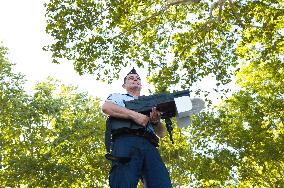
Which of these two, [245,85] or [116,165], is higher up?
[245,85]

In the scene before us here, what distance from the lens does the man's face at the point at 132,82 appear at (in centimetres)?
403

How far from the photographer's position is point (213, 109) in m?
23.7

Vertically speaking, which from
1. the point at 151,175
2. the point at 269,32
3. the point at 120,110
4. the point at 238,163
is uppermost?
the point at 269,32

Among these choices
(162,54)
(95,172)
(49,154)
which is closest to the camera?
(162,54)

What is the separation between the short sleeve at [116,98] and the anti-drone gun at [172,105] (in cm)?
11

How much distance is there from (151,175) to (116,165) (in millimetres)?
350

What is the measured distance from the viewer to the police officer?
10.8 ft

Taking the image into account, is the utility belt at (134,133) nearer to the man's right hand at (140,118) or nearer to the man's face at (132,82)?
the man's right hand at (140,118)

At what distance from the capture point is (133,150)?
3.37m

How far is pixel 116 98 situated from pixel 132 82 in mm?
385

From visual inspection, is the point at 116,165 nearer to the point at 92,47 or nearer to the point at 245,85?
the point at 92,47

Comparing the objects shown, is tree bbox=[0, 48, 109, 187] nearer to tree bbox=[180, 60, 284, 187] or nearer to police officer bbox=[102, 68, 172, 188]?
tree bbox=[180, 60, 284, 187]

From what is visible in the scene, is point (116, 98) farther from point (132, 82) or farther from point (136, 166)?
point (136, 166)

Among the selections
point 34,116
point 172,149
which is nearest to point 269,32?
point 172,149
